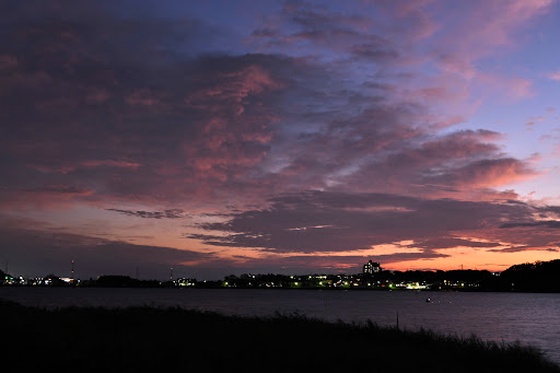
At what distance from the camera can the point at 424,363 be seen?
2209cm

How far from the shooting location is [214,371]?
17.6 metres

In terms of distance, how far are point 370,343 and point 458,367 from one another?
573 cm

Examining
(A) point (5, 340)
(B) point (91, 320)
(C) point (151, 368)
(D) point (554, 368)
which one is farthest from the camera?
(B) point (91, 320)

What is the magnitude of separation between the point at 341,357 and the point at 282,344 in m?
3.15

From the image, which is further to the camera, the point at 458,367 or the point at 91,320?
the point at 91,320

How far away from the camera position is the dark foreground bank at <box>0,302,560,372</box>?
58.3 feet

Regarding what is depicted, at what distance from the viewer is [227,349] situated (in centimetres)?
2123

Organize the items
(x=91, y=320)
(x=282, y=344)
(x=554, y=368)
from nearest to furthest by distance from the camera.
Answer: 1. (x=282, y=344)
2. (x=554, y=368)
3. (x=91, y=320)

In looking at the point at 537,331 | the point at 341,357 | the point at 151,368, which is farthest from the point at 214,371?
the point at 537,331

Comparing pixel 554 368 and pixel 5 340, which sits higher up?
pixel 5 340

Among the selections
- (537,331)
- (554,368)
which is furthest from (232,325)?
(537,331)

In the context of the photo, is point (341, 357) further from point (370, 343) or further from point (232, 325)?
point (232, 325)

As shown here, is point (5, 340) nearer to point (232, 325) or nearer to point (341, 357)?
point (341, 357)

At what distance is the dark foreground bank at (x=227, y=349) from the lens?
17.8m
